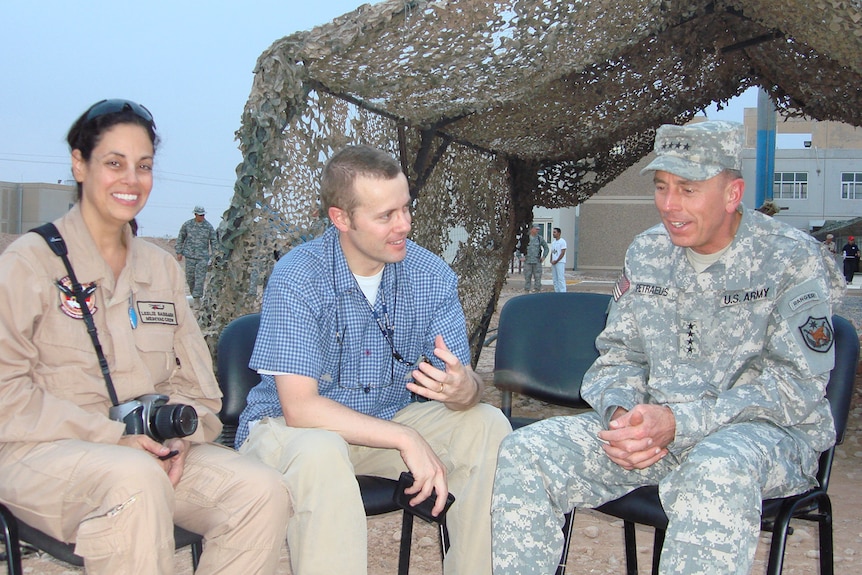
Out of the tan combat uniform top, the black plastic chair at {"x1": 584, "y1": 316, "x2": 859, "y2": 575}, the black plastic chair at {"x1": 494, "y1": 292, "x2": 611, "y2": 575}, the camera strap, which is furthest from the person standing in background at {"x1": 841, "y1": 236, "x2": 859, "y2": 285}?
the camera strap

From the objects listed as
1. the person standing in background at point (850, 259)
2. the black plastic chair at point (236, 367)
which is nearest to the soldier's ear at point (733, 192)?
the black plastic chair at point (236, 367)

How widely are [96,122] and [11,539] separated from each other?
1.11m

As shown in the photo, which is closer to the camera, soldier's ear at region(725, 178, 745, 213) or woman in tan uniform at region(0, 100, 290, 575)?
woman in tan uniform at region(0, 100, 290, 575)

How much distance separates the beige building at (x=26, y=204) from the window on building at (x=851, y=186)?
34.0 metres

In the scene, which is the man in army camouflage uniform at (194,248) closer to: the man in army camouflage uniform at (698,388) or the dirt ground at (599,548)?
the dirt ground at (599,548)

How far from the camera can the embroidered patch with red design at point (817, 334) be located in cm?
227

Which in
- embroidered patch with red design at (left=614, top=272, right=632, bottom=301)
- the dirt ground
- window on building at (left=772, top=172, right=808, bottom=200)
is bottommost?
the dirt ground

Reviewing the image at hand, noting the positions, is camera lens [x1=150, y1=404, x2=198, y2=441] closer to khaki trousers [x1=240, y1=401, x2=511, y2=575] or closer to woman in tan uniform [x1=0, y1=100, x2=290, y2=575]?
woman in tan uniform [x1=0, y1=100, x2=290, y2=575]

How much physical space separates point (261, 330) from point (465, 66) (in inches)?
90.3

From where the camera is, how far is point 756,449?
2150 mm

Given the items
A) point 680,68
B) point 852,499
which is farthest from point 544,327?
point 680,68

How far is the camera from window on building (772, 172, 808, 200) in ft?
128

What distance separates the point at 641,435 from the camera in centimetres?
223

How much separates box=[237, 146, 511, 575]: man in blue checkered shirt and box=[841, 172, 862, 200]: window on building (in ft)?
136
